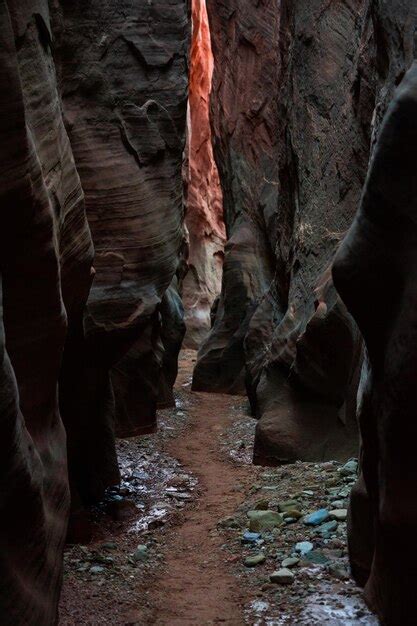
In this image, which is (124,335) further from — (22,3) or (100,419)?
(22,3)

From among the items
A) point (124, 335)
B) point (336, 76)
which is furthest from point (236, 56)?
point (124, 335)

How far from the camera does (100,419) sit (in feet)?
29.2

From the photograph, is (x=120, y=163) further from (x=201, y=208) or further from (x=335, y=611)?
(x=201, y=208)

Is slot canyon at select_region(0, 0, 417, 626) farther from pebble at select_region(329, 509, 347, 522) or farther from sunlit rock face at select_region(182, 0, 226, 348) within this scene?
sunlit rock face at select_region(182, 0, 226, 348)

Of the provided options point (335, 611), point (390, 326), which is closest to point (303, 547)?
point (335, 611)

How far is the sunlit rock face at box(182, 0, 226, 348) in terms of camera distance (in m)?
32.1

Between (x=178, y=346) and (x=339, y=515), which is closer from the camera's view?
(x=339, y=515)

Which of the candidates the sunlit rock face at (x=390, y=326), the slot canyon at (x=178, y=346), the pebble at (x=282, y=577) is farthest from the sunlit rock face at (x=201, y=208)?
the sunlit rock face at (x=390, y=326)

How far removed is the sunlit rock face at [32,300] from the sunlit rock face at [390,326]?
5.71ft

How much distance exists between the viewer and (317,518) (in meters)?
6.77

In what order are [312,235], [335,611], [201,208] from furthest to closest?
[201,208]
[312,235]
[335,611]

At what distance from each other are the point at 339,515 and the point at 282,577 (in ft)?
4.25

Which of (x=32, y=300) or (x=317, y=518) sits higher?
(x=32, y=300)

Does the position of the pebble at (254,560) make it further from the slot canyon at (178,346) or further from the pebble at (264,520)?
the pebble at (264,520)
